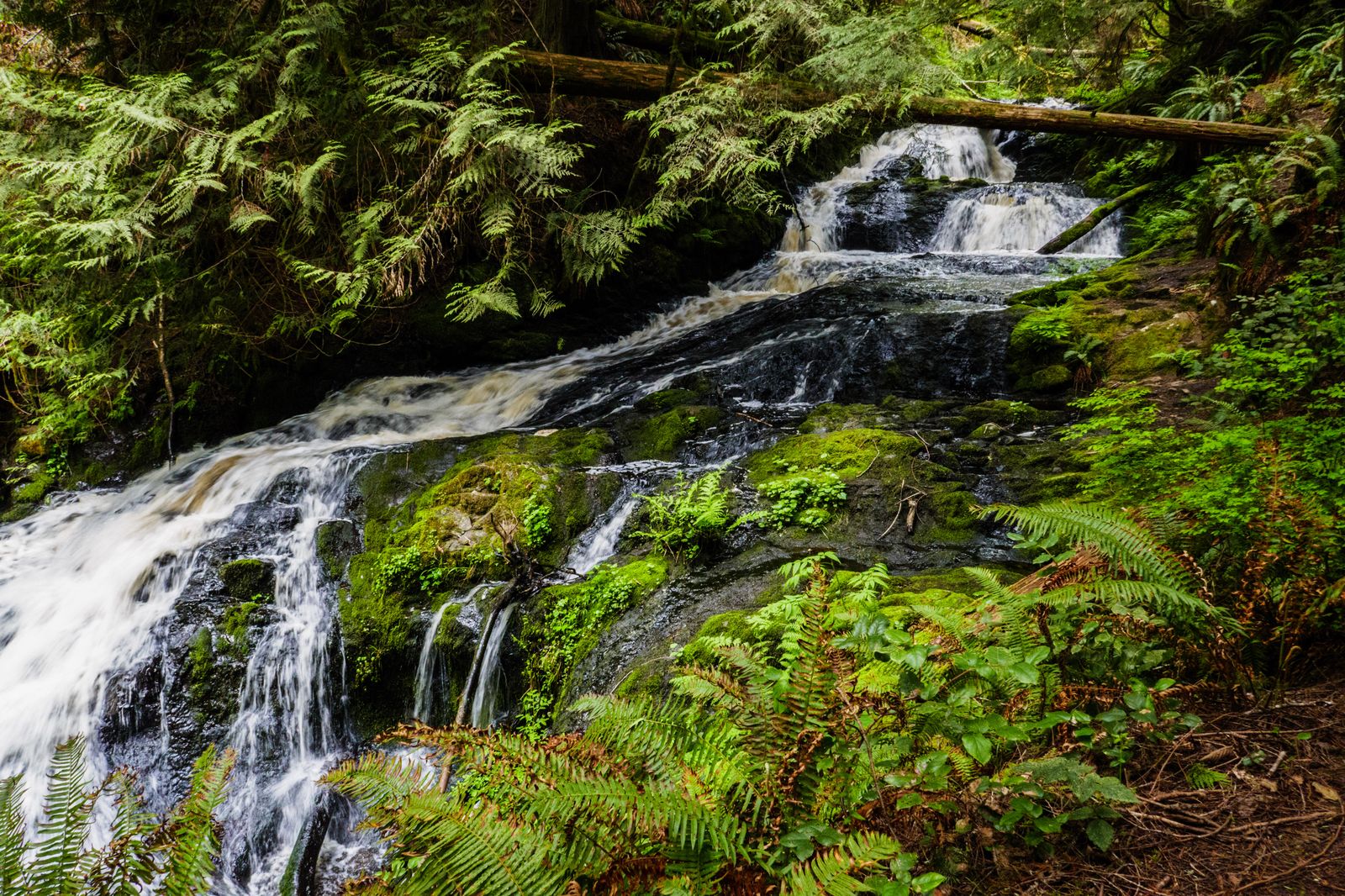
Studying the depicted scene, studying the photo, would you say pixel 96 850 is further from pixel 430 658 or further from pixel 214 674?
pixel 214 674

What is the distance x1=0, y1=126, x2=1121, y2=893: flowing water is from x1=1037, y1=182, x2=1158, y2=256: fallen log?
30 centimetres

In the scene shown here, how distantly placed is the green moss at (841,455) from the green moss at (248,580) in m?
4.50

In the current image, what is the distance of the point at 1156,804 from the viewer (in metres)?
1.99

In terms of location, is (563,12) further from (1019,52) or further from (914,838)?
(914,838)

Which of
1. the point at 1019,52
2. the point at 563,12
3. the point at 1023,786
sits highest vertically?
the point at 563,12

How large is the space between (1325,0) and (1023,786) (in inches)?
474

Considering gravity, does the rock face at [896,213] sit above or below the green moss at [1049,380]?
above

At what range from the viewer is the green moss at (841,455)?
5.88m

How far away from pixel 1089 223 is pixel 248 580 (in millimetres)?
11973

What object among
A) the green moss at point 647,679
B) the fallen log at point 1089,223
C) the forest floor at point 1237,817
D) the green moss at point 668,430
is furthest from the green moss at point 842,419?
the fallen log at point 1089,223

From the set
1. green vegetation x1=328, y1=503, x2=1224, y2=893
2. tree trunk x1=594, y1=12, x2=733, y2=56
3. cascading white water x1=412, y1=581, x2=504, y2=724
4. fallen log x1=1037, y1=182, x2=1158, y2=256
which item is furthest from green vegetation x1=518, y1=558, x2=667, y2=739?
fallen log x1=1037, y1=182, x2=1158, y2=256

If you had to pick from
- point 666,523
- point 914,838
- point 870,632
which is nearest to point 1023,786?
point 914,838

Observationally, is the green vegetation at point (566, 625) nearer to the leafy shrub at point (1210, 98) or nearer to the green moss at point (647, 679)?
the green moss at point (647, 679)

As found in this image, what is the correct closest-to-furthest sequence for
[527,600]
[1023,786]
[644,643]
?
[1023,786], [644,643], [527,600]
